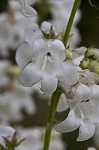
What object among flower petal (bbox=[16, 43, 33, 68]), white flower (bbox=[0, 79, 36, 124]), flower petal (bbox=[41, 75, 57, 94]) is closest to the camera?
flower petal (bbox=[41, 75, 57, 94])

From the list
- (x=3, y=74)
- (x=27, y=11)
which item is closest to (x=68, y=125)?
(x=27, y=11)

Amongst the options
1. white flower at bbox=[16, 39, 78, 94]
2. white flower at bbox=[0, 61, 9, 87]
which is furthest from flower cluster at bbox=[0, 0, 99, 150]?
white flower at bbox=[0, 61, 9, 87]

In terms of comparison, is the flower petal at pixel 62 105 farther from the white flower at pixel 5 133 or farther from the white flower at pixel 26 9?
the white flower at pixel 26 9

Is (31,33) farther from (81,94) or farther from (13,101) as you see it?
(13,101)

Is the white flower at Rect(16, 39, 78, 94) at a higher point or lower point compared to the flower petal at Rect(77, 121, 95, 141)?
higher

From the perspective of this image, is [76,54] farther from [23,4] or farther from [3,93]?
[3,93]

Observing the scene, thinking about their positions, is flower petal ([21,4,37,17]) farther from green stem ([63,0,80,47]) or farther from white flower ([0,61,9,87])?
white flower ([0,61,9,87])
